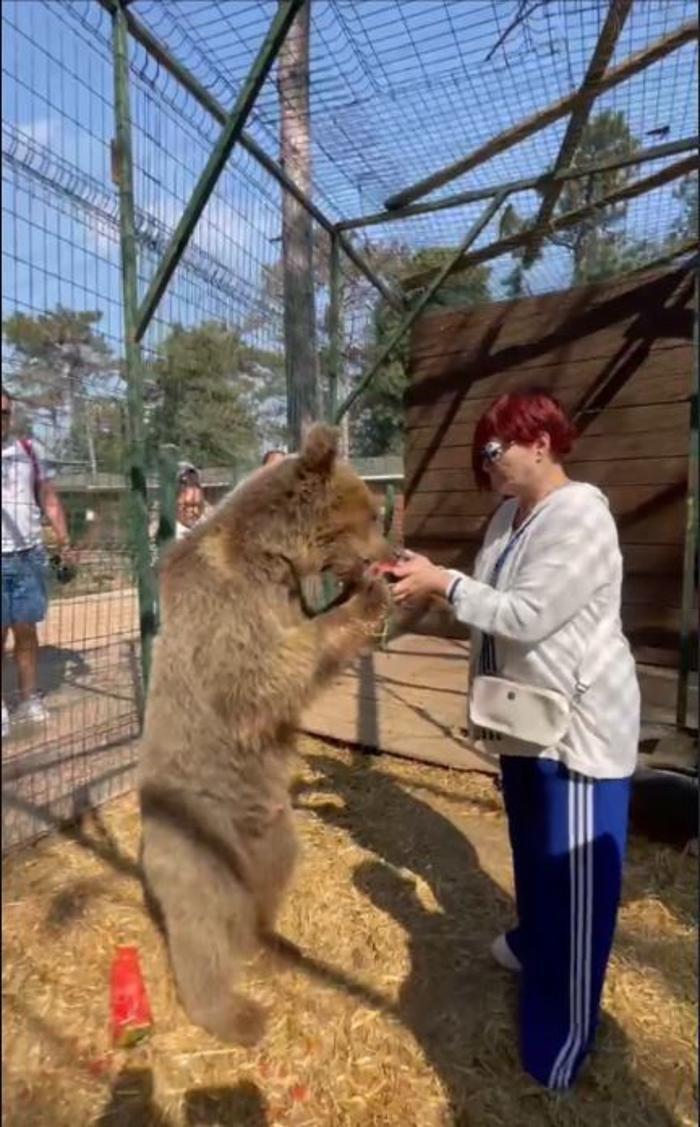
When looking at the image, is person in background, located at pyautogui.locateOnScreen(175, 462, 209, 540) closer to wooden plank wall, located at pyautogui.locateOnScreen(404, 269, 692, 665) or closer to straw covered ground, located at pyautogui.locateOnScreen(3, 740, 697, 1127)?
straw covered ground, located at pyautogui.locateOnScreen(3, 740, 697, 1127)

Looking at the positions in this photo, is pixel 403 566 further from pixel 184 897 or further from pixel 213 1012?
pixel 213 1012

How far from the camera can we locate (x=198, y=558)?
8.20ft

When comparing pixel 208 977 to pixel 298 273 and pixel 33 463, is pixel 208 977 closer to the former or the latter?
pixel 33 463

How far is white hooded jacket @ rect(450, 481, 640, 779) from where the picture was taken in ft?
6.22

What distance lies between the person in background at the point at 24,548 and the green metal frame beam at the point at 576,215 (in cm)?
500

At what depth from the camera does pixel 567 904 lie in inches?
80.5

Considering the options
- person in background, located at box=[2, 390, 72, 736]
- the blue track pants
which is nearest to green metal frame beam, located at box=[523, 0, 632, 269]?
the blue track pants

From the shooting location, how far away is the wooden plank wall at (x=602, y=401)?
21.9 ft

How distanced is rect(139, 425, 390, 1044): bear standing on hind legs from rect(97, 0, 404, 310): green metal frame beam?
7.93 ft

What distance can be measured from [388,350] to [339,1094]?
519 cm

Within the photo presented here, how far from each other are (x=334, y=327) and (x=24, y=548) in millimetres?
5597

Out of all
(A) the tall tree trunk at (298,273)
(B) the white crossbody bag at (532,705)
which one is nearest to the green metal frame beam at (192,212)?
(A) the tall tree trunk at (298,273)

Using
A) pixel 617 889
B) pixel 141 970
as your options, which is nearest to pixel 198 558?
pixel 141 970

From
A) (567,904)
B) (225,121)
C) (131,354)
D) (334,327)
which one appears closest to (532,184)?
(334,327)
